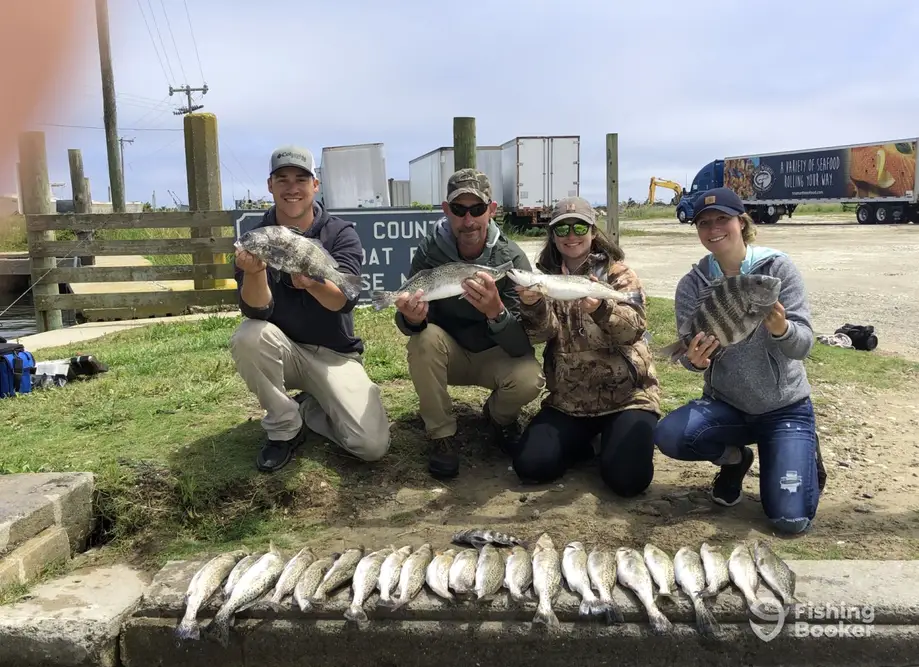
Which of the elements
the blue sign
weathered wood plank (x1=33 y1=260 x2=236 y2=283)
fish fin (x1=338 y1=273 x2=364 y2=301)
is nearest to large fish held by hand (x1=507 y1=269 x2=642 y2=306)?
fish fin (x1=338 y1=273 x2=364 y2=301)

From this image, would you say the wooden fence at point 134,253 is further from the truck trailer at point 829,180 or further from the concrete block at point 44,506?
the truck trailer at point 829,180

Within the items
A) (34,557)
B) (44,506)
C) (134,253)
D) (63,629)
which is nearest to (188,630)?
(63,629)

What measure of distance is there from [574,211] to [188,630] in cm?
291

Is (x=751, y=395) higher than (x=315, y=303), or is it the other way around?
(x=315, y=303)

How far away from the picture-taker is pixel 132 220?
995 cm

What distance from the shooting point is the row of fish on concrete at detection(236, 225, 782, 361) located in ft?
10.7

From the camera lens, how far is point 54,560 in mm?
3371

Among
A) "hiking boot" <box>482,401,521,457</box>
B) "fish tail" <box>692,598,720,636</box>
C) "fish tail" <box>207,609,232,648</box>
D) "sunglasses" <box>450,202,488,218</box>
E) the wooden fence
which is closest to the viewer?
"fish tail" <box>692,598,720,636</box>

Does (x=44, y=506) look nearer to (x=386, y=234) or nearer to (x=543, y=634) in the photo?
(x=543, y=634)

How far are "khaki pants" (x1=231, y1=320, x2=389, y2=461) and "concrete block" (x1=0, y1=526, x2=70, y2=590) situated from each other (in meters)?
1.21

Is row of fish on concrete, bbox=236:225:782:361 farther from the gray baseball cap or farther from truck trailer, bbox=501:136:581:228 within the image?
truck trailer, bbox=501:136:581:228

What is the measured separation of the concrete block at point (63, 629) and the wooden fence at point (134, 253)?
7348 mm

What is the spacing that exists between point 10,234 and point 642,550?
2.98 metres

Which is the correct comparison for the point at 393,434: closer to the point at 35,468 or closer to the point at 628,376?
the point at 628,376
